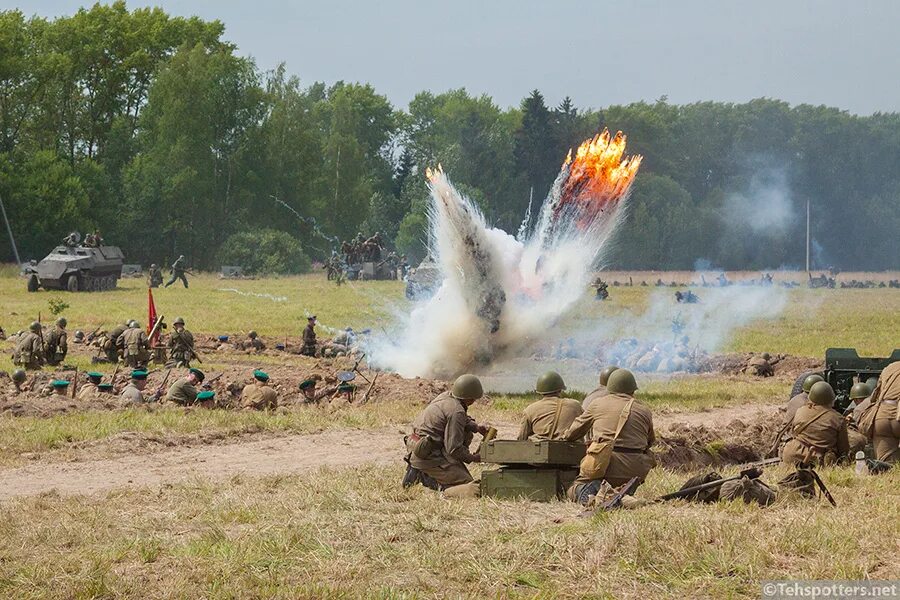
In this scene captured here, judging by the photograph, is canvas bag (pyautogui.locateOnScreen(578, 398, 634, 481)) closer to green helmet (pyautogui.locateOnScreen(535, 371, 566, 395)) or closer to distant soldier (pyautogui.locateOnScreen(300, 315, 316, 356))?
green helmet (pyautogui.locateOnScreen(535, 371, 566, 395))

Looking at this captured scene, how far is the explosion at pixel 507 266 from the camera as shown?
23.4m

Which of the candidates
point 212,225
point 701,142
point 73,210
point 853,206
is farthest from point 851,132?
point 73,210

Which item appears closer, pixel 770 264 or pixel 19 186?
pixel 19 186

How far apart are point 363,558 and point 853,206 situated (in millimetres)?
69250

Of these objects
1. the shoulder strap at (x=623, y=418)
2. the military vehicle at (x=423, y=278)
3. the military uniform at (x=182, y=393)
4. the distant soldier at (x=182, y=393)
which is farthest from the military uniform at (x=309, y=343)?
the shoulder strap at (x=623, y=418)

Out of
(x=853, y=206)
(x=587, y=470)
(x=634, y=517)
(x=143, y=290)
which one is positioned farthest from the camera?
(x=853, y=206)

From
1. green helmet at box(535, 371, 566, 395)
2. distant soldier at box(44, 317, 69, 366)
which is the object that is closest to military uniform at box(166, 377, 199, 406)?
distant soldier at box(44, 317, 69, 366)

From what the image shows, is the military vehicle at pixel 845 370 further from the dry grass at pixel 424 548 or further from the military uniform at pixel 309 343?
the military uniform at pixel 309 343

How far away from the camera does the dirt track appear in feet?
46.4

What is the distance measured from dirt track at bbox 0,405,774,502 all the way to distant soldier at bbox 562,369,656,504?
12.7 feet

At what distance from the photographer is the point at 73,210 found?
69.3 m

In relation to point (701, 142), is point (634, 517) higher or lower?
lower

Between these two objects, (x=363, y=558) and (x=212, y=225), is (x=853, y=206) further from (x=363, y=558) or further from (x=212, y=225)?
(x=363, y=558)

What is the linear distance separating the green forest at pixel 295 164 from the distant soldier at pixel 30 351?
1773 inches
